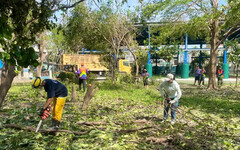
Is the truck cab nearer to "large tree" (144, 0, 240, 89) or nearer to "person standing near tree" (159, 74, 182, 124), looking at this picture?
"large tree" (144, 0, 240, 89)

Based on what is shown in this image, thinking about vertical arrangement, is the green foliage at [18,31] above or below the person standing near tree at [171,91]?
above

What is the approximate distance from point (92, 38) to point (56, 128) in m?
14.1

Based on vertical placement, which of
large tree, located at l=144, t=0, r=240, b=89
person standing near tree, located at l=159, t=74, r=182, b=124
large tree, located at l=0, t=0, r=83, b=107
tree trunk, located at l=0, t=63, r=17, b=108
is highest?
large tree, located at l=144, t=0, r=240, b=89

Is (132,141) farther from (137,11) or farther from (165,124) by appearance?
(137,11)

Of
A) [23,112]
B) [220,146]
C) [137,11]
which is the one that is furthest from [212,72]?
[23,112]

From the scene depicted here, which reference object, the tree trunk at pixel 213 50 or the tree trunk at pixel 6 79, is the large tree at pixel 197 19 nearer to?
the tree trunk at pixel 213 50

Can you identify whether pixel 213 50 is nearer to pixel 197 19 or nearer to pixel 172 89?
pixel 197 19

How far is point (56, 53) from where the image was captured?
35.1 metres

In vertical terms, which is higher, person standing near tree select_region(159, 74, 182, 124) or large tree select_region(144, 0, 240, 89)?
large tree select_region(144, 0, 240, 89)

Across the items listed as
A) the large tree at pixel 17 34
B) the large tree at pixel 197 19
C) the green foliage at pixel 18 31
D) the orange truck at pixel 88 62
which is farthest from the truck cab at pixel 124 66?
the green foliage at pixel 18 31

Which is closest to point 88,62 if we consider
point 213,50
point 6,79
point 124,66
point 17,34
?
point 124,66

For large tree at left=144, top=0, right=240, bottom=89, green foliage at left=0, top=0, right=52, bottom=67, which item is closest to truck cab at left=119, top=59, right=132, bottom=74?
large tree at left=144, top=0, right=240, bottom=89

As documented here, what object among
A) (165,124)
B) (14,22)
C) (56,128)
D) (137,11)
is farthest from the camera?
(137,11)

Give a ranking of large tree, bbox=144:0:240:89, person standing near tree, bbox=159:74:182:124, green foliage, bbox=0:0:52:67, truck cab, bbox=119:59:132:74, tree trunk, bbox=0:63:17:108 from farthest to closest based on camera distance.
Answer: truck cab, bbox=119:59:132:74
large tree, bbox=144:0:240:89
person standing near tree, bbox=159:74:182:124
tree trunk, bbox=0:63:17:108
green foliage, bbox=0:0:52:67
